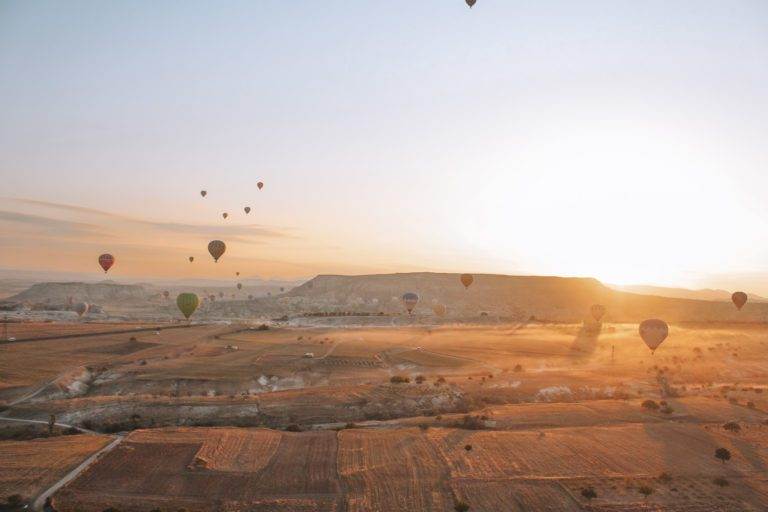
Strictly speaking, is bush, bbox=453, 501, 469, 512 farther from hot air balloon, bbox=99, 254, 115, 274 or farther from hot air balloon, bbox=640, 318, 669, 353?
hot air balloon, bbox=99, 254, 115, 274

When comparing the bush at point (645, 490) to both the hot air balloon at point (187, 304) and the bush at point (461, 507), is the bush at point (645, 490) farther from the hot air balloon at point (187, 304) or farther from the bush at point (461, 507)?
the hot air balloon at point (187, 304)

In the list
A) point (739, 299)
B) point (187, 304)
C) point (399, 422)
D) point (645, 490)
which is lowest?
point (399, 422)

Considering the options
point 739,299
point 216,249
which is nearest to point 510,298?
point 739,299

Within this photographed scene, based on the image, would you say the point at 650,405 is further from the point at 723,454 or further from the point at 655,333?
the point at 655,333

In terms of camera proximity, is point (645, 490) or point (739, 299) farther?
point (739, 299)

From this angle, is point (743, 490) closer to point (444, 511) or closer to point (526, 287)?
point (444, 511)

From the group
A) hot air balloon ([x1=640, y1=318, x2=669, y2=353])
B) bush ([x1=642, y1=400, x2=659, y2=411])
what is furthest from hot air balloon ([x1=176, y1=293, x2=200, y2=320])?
bush ([x1=642, y1=400, x2=659, y2=411])
